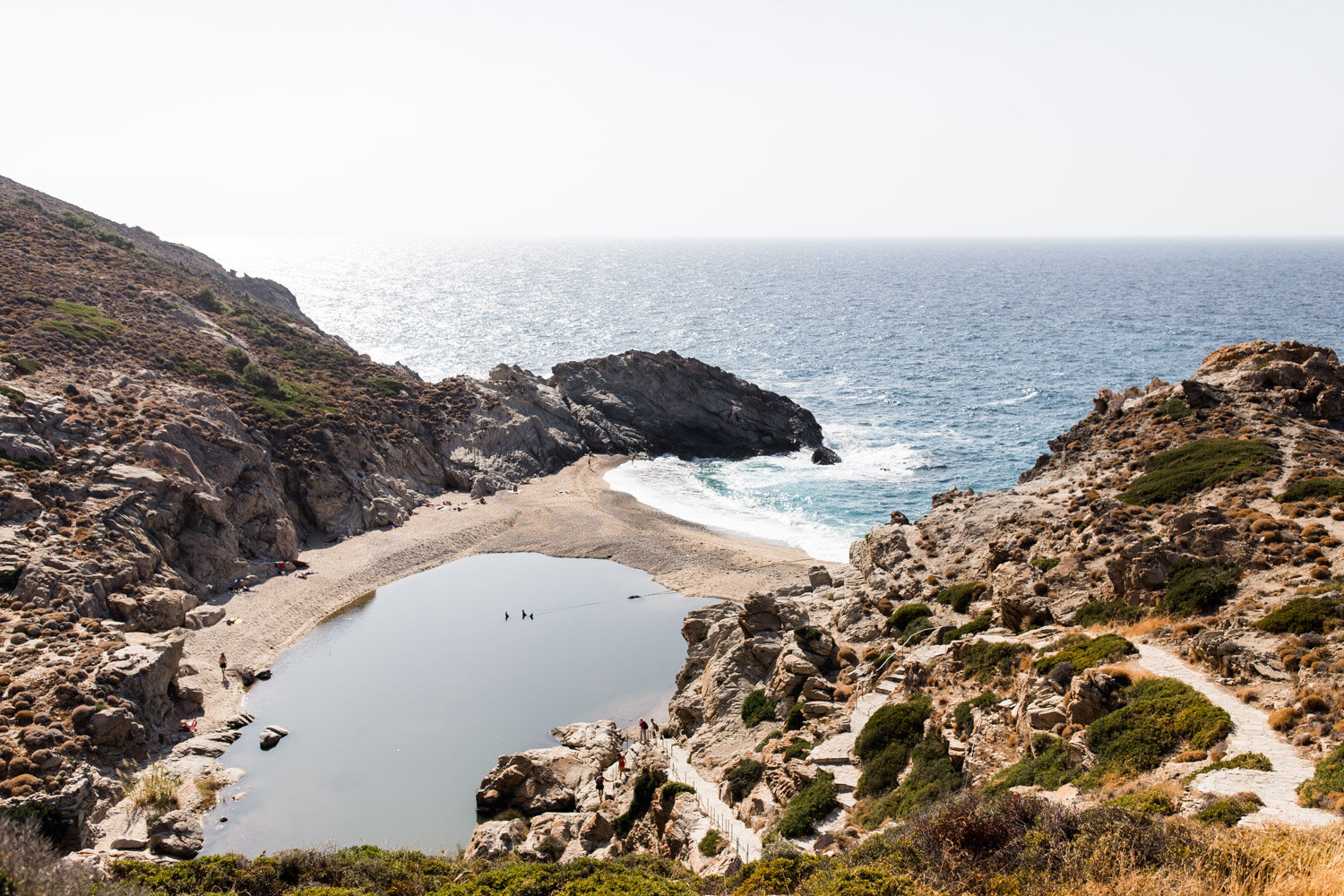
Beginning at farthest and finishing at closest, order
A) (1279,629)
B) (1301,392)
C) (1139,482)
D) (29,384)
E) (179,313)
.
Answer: (179,313) → (29,384) → (1301,392) → (1139,482) → (1279,629)

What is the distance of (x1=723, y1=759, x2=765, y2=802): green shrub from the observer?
25.3 metres

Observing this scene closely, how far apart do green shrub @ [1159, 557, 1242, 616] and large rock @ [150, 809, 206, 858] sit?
3548 centimetres

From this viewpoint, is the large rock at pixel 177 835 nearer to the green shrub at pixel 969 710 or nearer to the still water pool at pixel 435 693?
the still water pool at pixel 435 693

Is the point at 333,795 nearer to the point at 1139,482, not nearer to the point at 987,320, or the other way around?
the point at 1139,482

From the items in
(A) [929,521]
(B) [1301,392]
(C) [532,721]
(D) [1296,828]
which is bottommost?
(C) [532,721]

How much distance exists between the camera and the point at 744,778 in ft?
84.0

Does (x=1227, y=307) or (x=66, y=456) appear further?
(x=1227, y=307)

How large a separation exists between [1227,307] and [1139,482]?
156 metres

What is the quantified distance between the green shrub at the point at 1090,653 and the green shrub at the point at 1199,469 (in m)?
11.6

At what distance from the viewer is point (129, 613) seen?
4284 cm

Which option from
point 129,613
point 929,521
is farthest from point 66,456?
point 929,521

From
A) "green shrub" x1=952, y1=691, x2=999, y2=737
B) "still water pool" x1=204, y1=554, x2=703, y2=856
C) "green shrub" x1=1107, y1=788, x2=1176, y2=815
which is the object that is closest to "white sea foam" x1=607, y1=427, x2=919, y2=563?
"still water pool" x1=204, y1=554, x2=703, y2=856

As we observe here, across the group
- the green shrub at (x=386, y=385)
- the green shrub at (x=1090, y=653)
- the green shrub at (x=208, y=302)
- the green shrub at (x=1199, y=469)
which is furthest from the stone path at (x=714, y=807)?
the green shrub at (x=208, y=302)

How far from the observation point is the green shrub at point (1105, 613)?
24.0m
